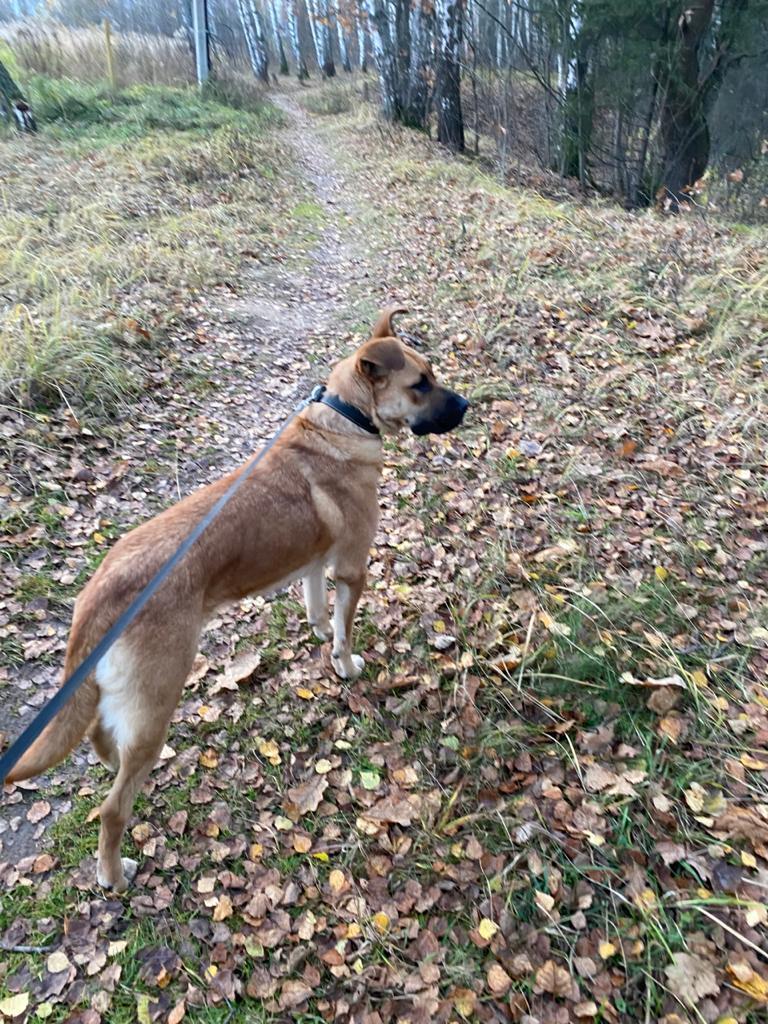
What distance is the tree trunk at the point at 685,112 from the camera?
12.3 m

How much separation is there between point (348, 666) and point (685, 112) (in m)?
14.8

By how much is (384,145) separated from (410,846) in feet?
66.5

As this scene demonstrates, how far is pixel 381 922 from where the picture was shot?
286 centimetres

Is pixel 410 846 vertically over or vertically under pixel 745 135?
under

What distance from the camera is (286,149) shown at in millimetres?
18156

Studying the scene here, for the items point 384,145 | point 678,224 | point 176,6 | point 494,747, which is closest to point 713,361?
point 678,224

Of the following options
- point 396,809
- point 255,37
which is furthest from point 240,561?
point 255,37

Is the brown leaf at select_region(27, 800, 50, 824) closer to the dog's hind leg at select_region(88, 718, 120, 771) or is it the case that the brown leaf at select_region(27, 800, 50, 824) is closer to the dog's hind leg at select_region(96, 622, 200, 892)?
the dog's hind leg at select_region(96, 622, 200, 892)

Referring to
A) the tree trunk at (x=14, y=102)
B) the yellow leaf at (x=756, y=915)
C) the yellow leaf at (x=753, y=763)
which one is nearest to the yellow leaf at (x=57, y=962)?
the yellow leaf at (x=756, y=915)

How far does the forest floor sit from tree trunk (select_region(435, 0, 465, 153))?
1194 cm

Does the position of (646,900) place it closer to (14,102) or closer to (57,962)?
(57,962)

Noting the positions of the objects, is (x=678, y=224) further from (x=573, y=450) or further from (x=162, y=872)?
(x=162, y=872)

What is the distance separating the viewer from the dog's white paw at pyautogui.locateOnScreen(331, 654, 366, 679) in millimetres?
3965

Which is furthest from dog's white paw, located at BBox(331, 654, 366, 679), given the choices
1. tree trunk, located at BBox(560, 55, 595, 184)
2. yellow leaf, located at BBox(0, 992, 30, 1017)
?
tree trunk, located at BBox(560, 55, 595, 184)
